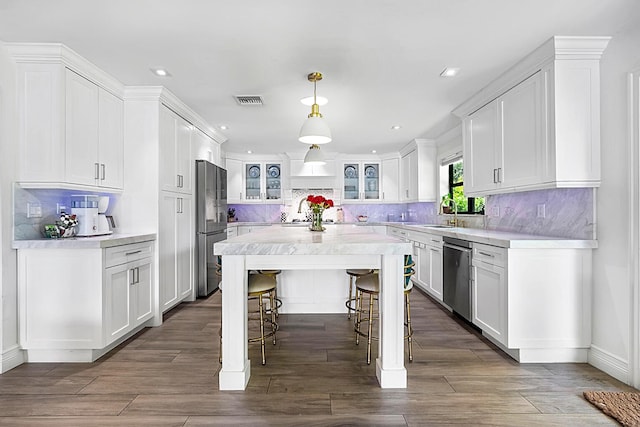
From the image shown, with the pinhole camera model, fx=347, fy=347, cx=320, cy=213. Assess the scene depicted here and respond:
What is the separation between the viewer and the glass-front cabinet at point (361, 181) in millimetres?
7328

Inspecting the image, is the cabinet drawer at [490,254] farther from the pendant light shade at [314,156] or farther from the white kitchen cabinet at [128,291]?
the white kitchen cabinet at [128,291]

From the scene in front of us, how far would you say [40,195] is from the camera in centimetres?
286

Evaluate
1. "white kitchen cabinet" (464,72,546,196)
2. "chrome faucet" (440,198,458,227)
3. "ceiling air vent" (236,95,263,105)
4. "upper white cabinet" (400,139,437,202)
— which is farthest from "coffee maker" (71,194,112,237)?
"upper white cabinet" (400,139,437,202)

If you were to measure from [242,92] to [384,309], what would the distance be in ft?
8.56

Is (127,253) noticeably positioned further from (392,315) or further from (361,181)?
(361,181)

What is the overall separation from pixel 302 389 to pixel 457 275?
82.2 inches

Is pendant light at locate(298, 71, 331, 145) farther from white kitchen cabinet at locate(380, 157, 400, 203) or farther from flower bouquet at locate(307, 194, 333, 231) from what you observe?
white kitchen cabinet at locate(380, 157, 400, 203)

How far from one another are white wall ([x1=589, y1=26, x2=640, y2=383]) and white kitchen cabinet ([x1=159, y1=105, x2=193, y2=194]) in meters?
3.90

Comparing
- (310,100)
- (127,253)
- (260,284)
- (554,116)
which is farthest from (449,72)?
(127,253)

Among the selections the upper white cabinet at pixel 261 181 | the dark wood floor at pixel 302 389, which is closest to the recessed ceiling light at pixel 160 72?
the dark wood floor at pixel 302 389

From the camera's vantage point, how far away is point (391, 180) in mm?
7258

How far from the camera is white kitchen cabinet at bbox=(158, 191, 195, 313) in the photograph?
3.68 metres

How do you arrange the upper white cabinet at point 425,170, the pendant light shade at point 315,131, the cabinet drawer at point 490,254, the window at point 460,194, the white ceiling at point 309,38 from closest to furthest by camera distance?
the white ceiling at point 309,38 < the cabinet drawer at point 490,254 < the pendant light shade at point 315,131 < the window at point 460,194 < the upper white cabinet at point 425,170

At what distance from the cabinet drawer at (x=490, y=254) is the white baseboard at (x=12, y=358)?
377 cm
